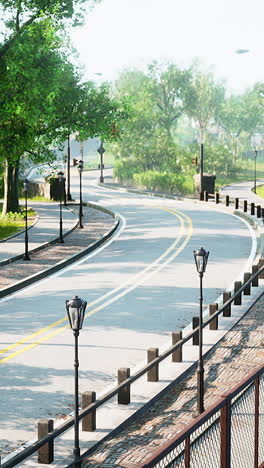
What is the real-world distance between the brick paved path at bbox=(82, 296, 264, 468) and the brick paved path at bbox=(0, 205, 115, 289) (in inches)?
313

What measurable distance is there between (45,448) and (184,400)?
3.53 metres

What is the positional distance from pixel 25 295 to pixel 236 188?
57.3m

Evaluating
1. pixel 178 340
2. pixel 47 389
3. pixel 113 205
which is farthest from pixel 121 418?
pixel 113 205

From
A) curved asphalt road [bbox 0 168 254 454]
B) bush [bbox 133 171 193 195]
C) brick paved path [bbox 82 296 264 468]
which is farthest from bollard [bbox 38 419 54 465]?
bush [bbox 133 171 193 195]

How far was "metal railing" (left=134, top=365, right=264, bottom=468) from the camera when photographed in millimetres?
7641

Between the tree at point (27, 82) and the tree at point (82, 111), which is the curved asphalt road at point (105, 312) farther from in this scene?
the tree at point (82, 111)

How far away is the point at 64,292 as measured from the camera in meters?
22.0

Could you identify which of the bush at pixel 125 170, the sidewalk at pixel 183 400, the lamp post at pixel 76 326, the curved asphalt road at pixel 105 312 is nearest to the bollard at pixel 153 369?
the sidewalk at pixel 183 400

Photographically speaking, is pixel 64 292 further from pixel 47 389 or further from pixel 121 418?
pixel 121 418

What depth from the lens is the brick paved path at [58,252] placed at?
80.3 feet

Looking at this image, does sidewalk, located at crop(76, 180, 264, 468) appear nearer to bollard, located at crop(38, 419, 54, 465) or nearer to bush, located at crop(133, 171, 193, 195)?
bollard, located at crop(38, 419, 54, 465)

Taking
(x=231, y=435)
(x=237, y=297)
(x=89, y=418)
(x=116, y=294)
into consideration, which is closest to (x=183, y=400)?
(x=89, y=418)

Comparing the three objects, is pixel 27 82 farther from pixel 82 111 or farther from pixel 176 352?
pixel 176 352

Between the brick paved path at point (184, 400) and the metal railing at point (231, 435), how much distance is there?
182cm
